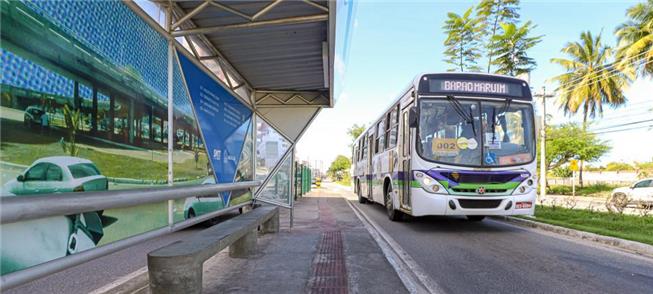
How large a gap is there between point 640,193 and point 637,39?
1596cm

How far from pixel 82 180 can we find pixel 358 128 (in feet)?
178

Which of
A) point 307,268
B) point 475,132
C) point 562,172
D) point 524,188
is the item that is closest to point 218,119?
point 307,268

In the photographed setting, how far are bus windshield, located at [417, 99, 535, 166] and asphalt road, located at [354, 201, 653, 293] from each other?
1640 mm

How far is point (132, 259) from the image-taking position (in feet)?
20.3

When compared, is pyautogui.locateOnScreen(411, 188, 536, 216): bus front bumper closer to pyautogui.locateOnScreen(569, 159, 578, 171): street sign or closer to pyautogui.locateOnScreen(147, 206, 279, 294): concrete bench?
pyautogui.locateOnScreen(147, 206, 279, 294): concrete bench

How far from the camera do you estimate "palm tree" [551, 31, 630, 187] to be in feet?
104

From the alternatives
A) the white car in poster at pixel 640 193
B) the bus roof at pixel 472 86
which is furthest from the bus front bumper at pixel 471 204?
the white car in poster at pixel 640 193

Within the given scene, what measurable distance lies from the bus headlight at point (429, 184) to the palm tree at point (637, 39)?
25421 mm

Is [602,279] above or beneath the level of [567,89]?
beneath

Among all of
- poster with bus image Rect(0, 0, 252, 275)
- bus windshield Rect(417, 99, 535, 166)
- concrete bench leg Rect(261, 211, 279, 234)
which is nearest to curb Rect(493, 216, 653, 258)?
bus windshield Rect(417, 99, 535, 166)

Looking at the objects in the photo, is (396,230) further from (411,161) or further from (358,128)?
(358,128)

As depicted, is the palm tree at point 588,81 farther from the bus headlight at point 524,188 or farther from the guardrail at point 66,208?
the guardrail at point 66,208

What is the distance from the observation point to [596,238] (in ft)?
24.0

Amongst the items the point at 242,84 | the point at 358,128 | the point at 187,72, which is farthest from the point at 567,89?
the point at 187,72
